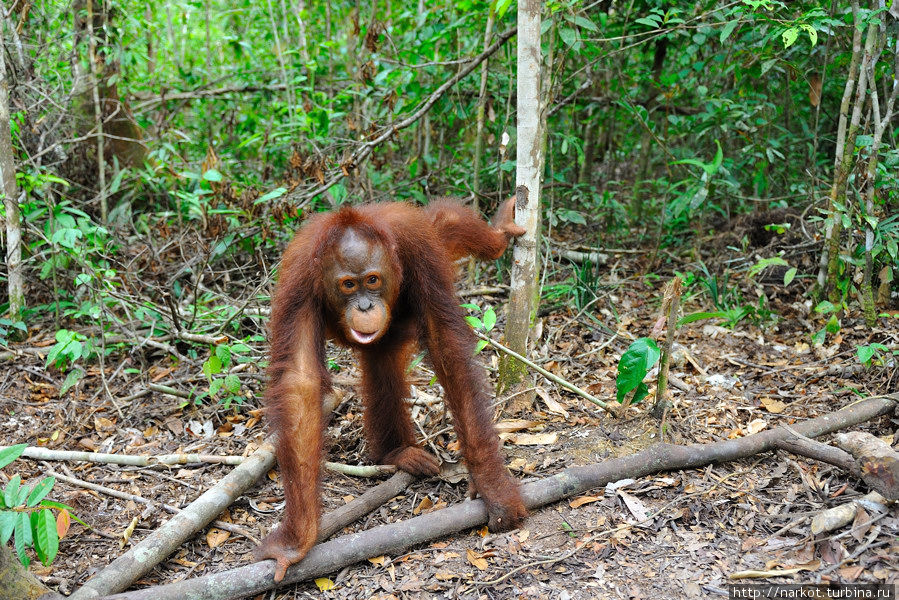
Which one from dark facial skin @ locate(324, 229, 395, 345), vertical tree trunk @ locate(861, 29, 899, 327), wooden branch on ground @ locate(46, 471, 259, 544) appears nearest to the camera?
dark facial skin @ locate(324, 229, 395, 345)

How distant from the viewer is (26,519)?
2297 mm

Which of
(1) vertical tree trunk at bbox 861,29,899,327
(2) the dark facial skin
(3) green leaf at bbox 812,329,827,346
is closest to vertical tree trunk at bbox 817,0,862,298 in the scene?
(1) vertical tree trunk at bbox 861,29,899,327

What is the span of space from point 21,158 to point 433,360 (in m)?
3.78

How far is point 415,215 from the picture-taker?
131 inches

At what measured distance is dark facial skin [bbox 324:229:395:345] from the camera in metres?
2.87

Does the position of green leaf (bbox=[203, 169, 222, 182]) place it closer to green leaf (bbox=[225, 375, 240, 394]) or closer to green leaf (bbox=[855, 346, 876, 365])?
green leaf (bbox=[225, 375, 240, 394])

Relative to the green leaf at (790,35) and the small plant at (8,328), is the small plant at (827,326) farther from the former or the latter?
the small plant at (8,328)

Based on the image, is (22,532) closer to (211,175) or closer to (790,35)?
(211,175)

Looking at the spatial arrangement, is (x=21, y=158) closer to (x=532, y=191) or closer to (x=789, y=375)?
(x=532, y=191)

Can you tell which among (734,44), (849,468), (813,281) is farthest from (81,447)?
(734,44)

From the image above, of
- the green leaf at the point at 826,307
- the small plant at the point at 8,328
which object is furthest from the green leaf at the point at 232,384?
the green leaf at the point at 826,307

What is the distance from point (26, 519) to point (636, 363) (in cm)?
233

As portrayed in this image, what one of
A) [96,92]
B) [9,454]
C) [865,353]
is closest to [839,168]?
[865,353]

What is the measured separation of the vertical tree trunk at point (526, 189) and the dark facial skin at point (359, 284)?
907 millimetres
